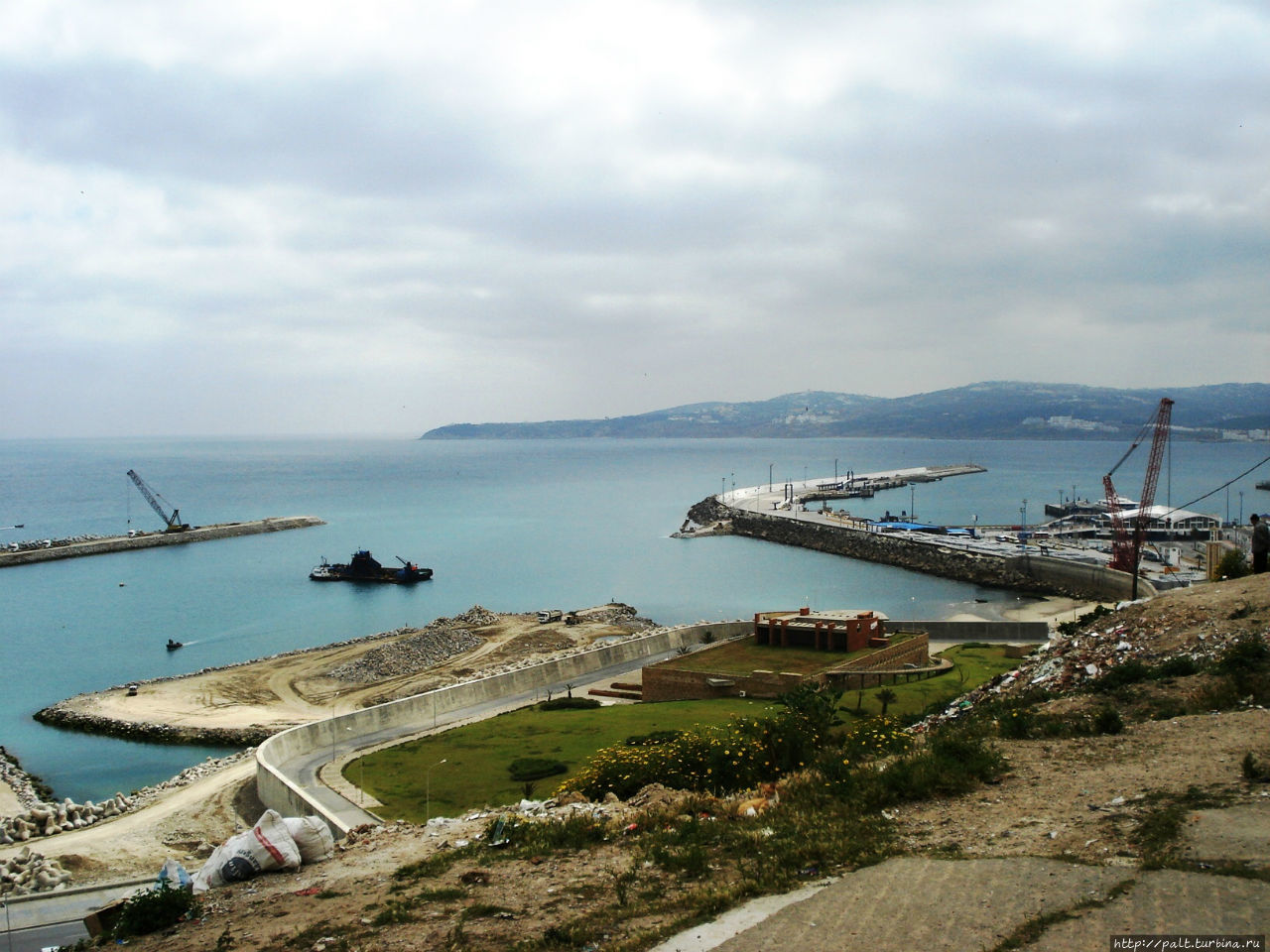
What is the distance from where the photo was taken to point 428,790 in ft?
46.7

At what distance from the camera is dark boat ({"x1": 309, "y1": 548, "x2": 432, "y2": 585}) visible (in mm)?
54031

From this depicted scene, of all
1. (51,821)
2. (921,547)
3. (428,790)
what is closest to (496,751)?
(428,790)

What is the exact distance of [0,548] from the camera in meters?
65.1

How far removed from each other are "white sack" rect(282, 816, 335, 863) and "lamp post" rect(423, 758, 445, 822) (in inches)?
152

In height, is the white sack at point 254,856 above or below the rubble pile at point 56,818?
above

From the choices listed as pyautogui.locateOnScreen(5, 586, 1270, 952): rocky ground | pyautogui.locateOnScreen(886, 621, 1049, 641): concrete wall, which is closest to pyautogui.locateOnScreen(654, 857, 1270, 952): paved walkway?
pyautogui.locateOnScreen(5, 586, 1270, 952): rocky ground

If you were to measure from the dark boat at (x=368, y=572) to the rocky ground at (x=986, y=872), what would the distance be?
149ft

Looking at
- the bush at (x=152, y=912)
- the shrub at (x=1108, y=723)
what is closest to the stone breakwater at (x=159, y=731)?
the bush at (x=152, y=912)

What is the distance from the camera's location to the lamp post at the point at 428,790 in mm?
13012

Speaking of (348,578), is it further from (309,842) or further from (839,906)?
(839,906)

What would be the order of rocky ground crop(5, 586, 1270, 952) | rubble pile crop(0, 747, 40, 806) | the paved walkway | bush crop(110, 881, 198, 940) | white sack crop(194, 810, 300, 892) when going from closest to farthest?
the paved walkway < rocky ground crop(5, 586, 1270, 952) < bush crop(110, 881, 198, 940) < white sack crop(194, 810, 300, 892) < rubble pile crop(0, 747, 40, 806)

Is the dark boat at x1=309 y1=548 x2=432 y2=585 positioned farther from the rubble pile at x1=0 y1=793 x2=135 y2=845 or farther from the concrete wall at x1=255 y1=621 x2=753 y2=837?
the rubble pile at x1=0 y1=793 x2=135 y2=845

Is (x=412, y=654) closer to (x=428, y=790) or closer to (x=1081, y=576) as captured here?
(x=428, y=790)

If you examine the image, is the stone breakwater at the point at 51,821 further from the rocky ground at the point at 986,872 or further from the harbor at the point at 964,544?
the harbor at the point at 964,544
